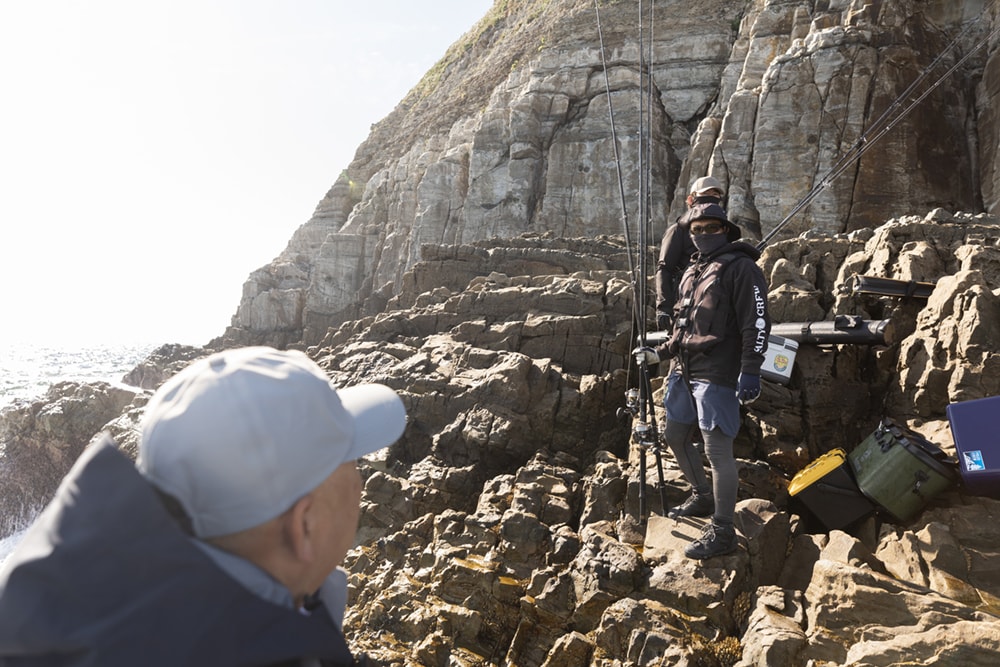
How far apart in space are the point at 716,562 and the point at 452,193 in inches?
1158

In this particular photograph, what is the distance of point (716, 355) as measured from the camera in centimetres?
445

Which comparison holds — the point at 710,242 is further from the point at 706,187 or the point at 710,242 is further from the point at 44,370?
the point at 44,370

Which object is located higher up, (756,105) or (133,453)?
(756,105)

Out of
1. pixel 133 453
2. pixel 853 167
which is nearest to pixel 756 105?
pixel 853 167

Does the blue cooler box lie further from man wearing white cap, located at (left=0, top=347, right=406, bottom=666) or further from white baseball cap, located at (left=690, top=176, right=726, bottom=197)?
man wearing white cap, located at (left=0, top=347, right=406, bottom=666)

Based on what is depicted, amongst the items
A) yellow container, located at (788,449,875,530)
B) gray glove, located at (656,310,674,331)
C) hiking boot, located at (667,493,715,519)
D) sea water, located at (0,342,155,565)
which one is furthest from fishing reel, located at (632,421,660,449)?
sea water, located at (0,342,155,565)

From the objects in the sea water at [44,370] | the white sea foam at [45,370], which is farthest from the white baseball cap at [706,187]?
the white sea foam at [45,370]

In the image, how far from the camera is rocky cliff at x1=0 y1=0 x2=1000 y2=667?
3938 mm

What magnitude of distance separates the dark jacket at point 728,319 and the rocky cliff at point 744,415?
1.22 m

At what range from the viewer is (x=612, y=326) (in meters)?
9.95

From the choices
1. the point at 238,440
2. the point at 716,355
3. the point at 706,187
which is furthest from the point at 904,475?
the point at 238,440

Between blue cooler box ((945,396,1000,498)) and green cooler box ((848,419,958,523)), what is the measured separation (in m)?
0.17

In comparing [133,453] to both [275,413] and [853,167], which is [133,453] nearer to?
[275,413]

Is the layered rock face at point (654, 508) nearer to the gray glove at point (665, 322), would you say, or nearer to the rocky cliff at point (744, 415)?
the rocky cliff at point (744, 415)
